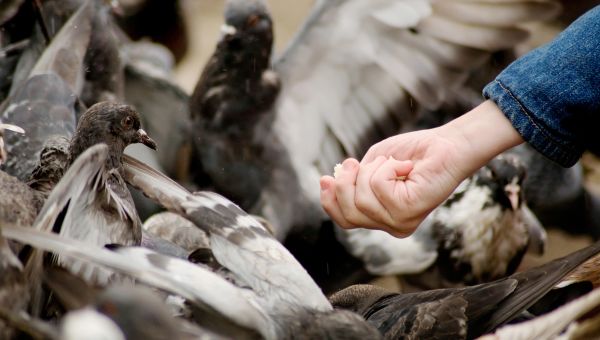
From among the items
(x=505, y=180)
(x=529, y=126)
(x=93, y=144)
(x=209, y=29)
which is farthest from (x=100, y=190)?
(x=209, y=29)

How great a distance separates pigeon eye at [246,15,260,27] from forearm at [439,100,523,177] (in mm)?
2124

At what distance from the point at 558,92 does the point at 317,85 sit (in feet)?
7.38

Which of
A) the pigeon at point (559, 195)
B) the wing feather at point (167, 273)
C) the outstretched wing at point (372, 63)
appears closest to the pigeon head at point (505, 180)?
the outstretched wing at point (372, 63)

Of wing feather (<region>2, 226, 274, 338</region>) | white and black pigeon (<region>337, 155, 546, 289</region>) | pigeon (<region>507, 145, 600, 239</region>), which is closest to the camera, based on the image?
wing feather (<region>2, 226, 274, 338</region>)

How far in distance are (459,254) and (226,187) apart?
1.16 metres

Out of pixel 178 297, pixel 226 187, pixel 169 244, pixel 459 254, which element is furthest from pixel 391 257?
pixel 178 297

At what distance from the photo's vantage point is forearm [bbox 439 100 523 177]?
2203 mm

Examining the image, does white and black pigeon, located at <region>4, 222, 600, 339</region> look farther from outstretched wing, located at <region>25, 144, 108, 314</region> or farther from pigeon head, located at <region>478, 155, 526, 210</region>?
pigeon head, located at <region>478, 155, 526, 210</region>

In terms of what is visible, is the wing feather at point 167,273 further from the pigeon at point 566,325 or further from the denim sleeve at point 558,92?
the denim sleeve at point 558,92

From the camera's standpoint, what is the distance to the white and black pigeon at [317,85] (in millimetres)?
4113

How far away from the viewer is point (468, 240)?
13.1 ft

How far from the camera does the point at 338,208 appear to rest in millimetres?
2303

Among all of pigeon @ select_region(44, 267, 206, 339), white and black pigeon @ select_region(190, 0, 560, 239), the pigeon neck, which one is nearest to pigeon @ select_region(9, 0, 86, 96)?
white and black pigeon @ select_region(190, 0, 560, 239)

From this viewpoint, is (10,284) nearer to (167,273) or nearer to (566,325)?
(167,273)
